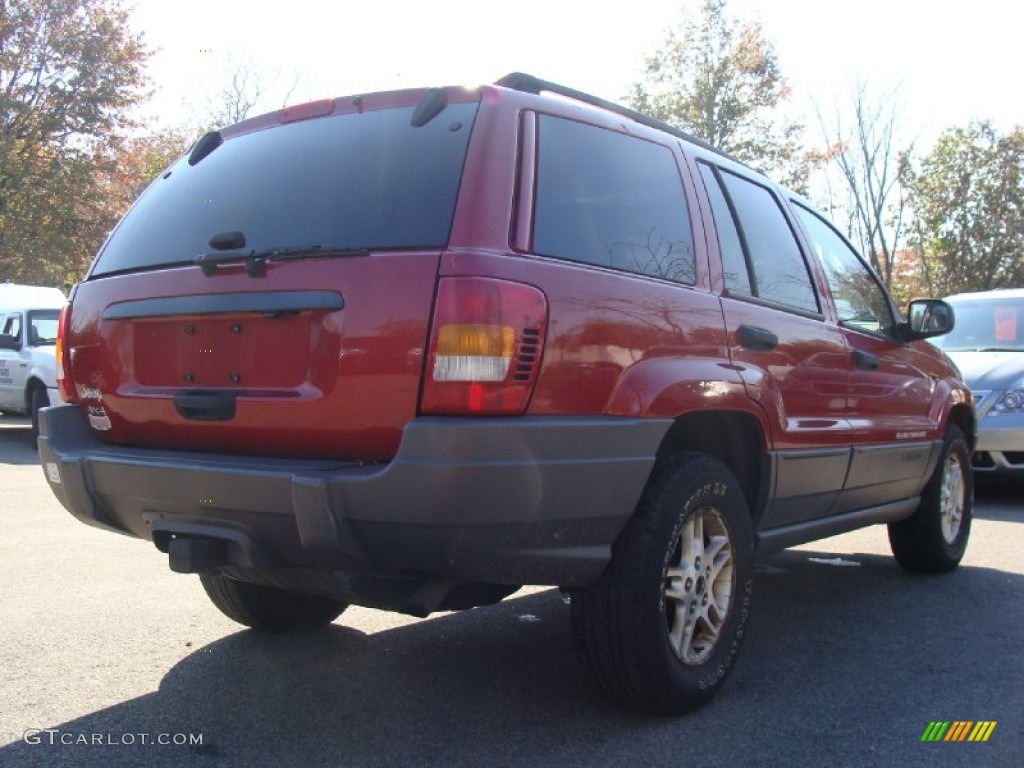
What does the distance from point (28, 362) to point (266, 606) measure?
9.88 m

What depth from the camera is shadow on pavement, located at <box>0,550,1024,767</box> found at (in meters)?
2.84

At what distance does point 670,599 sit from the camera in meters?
3.09

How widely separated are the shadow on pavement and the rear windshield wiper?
4.60ft

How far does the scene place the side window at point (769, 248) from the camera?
3.81m

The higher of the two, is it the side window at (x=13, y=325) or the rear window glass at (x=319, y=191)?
the rear window glass at (x=319, y=191)

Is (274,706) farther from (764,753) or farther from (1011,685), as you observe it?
(1011,685)

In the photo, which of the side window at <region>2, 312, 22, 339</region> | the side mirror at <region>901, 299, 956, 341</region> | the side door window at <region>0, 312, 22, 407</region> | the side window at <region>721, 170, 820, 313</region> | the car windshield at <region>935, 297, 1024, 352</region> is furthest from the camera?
the side window at <region>2, 312, 22, 339</region>

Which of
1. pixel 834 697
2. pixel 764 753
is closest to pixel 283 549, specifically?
pixel 764 753

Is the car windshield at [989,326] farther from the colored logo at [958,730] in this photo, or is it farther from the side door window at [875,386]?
the colored logo at [958,730]

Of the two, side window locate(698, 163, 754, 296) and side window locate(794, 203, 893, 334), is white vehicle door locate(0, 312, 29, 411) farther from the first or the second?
side window locate(698, 163, 754, 296)

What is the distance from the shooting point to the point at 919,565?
5293 millimetres

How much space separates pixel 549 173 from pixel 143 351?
140cm

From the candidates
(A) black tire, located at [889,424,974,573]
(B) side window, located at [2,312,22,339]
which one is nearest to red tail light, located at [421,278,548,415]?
(A) black tire, located at [889,424,974,573]

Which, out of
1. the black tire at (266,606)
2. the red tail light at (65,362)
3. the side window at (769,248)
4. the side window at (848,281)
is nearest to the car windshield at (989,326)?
the side window at (848,281)
